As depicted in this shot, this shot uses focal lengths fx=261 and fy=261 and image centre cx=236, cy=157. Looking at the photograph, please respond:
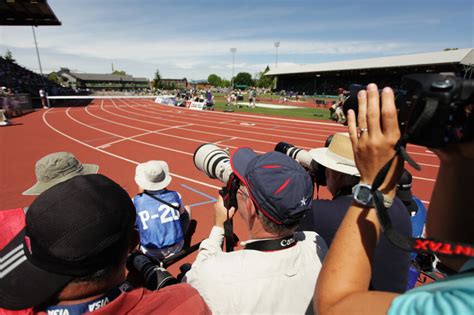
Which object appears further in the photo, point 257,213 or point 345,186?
point 345,186

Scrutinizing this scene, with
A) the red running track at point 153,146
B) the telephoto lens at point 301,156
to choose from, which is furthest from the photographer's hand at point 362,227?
the red running track at point 153,146

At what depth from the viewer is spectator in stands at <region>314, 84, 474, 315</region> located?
0.81 metres

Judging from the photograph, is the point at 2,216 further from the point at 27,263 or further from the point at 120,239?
the point at 120,239

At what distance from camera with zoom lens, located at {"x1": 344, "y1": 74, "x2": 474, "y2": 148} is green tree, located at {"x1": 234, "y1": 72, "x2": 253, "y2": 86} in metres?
113

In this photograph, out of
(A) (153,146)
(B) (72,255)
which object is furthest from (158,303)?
(A) (153,146)

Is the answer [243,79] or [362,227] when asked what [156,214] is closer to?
[362,227]

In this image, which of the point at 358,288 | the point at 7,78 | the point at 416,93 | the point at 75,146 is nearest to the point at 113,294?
the point at 358,288

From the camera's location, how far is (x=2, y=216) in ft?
6.23

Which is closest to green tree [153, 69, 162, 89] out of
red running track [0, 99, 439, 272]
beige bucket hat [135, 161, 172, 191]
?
red running track [0, 99, 439, 272]

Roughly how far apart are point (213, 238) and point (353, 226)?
101 centimetres

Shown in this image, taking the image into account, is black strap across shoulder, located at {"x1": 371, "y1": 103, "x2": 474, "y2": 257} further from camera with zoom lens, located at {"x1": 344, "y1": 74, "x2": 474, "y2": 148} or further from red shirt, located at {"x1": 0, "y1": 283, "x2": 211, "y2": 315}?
red shirt, located at {"x1": 0, "y1": 283, "x2": 211, "y2": 315}

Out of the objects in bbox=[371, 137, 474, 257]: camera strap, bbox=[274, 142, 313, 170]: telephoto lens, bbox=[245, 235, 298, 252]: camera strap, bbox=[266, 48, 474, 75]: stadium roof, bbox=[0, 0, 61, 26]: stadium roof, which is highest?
bbox=[0, 0, 61, 26]: stadium roof

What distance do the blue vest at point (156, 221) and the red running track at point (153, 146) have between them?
548 mm

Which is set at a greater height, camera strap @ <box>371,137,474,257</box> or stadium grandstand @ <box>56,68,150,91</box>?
stadium grandstand @ <box>56,68,150,91</box>
